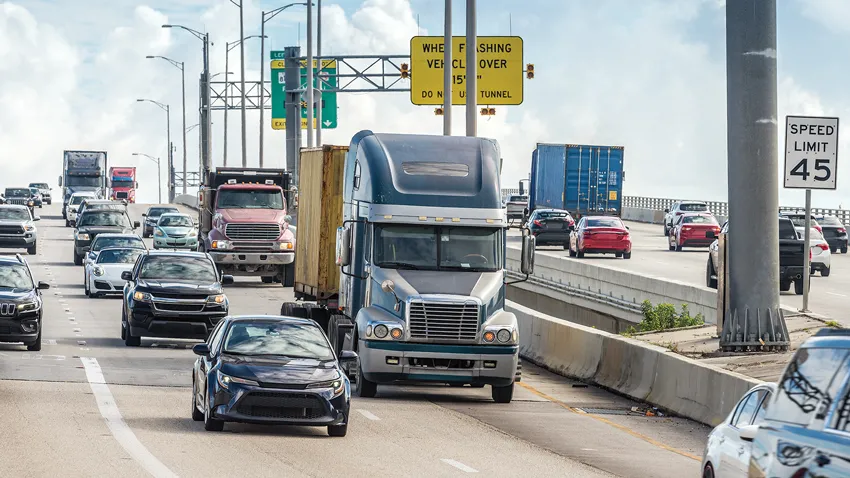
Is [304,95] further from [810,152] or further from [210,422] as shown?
[210,422]

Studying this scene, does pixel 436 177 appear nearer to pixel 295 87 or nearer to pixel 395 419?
pixel 395 419

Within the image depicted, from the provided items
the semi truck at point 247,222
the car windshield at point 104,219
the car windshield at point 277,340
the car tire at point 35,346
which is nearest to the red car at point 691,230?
the car windshield at point 104,219

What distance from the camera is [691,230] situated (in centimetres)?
6419

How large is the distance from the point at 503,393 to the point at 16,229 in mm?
42322

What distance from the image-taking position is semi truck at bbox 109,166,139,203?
117625 mm

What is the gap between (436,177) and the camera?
2205cm

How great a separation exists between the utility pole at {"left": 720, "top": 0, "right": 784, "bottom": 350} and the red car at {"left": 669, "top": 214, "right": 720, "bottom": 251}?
40257mm

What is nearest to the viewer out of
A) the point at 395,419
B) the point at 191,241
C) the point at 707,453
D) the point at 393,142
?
the point at 707,453

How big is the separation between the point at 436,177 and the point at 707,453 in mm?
10655

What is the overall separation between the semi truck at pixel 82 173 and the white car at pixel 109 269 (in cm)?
5716

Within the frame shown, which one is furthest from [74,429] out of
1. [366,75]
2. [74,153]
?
[74,153]

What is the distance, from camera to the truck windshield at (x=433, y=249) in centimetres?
2184

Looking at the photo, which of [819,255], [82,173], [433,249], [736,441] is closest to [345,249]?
[433,249]

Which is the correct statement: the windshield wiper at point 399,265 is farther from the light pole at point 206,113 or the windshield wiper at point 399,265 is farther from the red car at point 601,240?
the light pole at point 206,113
